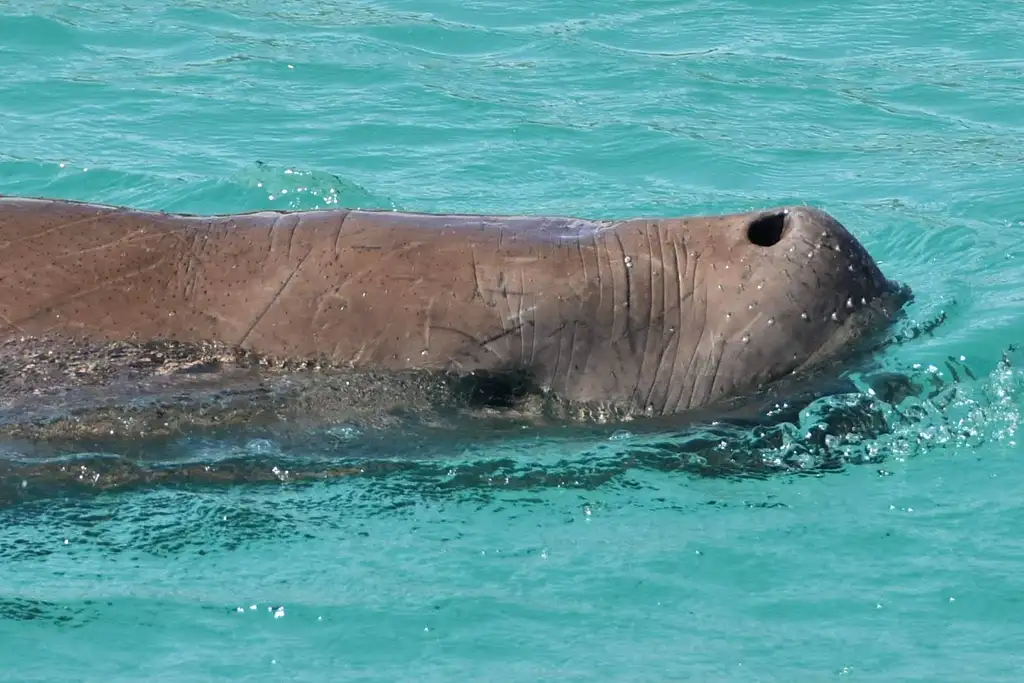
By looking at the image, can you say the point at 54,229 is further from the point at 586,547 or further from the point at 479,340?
the point at 586,547

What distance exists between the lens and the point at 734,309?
6000mm

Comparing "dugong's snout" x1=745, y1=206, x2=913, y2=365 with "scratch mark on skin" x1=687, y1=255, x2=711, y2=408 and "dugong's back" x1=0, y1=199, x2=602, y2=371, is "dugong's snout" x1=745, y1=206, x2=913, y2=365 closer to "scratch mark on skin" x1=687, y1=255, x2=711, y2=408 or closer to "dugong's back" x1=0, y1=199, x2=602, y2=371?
"scratch mark on skin" x1=687, y1=255, x2=711, y2=408

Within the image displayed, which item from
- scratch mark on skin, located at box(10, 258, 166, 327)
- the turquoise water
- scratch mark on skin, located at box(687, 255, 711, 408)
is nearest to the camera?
the turquoise water

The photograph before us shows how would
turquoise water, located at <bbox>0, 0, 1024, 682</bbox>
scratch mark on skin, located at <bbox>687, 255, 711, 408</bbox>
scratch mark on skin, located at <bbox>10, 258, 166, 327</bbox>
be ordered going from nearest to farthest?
1. turquoise water, located at <bbox>0, 0, 1024, 682</bbox>
2. scratch mark on skin, located at <bbox>10, 258, 166, 327</bbox>
3. scratch mark on skin, located at <bbox>687, 255, 711, 408</bbox>

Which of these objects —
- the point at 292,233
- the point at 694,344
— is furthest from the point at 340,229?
the point at 694,344

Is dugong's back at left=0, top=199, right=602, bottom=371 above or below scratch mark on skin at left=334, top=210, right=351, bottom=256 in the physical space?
below

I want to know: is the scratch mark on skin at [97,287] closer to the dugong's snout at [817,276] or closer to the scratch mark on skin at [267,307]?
the scratch mark on skin at [267,307]

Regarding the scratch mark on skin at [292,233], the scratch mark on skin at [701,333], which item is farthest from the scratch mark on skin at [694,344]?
the scratch mark on skin at [292,233]

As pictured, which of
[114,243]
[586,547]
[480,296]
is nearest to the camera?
[586,547]

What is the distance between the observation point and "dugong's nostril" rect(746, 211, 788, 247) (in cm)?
611

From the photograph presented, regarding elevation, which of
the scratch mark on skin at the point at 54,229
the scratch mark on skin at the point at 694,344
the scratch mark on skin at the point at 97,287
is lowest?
the scratch mark on skin at the point at 694,344

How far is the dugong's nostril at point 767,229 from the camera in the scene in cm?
611

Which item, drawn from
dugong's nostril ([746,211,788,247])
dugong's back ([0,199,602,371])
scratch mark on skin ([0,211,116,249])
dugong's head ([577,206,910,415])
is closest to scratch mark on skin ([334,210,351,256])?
dugong's back ([0,199,602,371])

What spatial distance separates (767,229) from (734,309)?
14.0 inches
